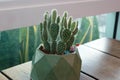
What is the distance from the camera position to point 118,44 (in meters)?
1.46

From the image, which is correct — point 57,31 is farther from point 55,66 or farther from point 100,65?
point 100,65

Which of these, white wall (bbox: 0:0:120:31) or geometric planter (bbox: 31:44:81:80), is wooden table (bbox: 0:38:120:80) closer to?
geometric planter (bbox: 31:44:81:80)

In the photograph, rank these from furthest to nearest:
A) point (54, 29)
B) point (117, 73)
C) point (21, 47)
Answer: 1. point (21, 47)
2. point (117, 73)
3. point (54, 29)

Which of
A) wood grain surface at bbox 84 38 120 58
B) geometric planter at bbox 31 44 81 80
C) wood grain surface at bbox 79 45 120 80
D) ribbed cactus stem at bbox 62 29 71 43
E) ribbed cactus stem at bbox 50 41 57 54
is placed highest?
ribbed cactus stem at bbox 62 29 71 43

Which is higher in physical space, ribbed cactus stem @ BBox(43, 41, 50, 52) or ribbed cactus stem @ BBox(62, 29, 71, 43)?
ribbed cactus stem @ BBox(62, 29, 71, 43)

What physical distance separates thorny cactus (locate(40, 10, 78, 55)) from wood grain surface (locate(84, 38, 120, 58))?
0.54 meters

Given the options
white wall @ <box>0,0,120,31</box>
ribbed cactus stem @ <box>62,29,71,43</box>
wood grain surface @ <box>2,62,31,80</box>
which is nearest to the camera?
ribbed cactus stem @ <box>62,29,71,43</box>

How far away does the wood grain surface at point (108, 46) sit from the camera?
1324mm

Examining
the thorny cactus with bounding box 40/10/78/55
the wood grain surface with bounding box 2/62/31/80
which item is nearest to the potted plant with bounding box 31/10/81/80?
the thorny cactus with bounding box 40/10/78/55

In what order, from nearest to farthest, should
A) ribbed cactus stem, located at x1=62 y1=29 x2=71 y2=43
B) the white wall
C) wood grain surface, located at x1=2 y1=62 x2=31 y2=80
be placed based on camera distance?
ribbed cactus stem, located at x1=62 y1=29 x2=71 y2=43
wood grain surface, located at x1=2 y1=62 x2=31 y2=80
the white wall

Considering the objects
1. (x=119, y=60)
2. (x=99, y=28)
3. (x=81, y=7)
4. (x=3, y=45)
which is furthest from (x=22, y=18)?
A: (x=99, y=28)

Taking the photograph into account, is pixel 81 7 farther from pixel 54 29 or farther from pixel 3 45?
pixel 54 29

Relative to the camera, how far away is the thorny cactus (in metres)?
0.81

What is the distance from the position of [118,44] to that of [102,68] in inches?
16.3
